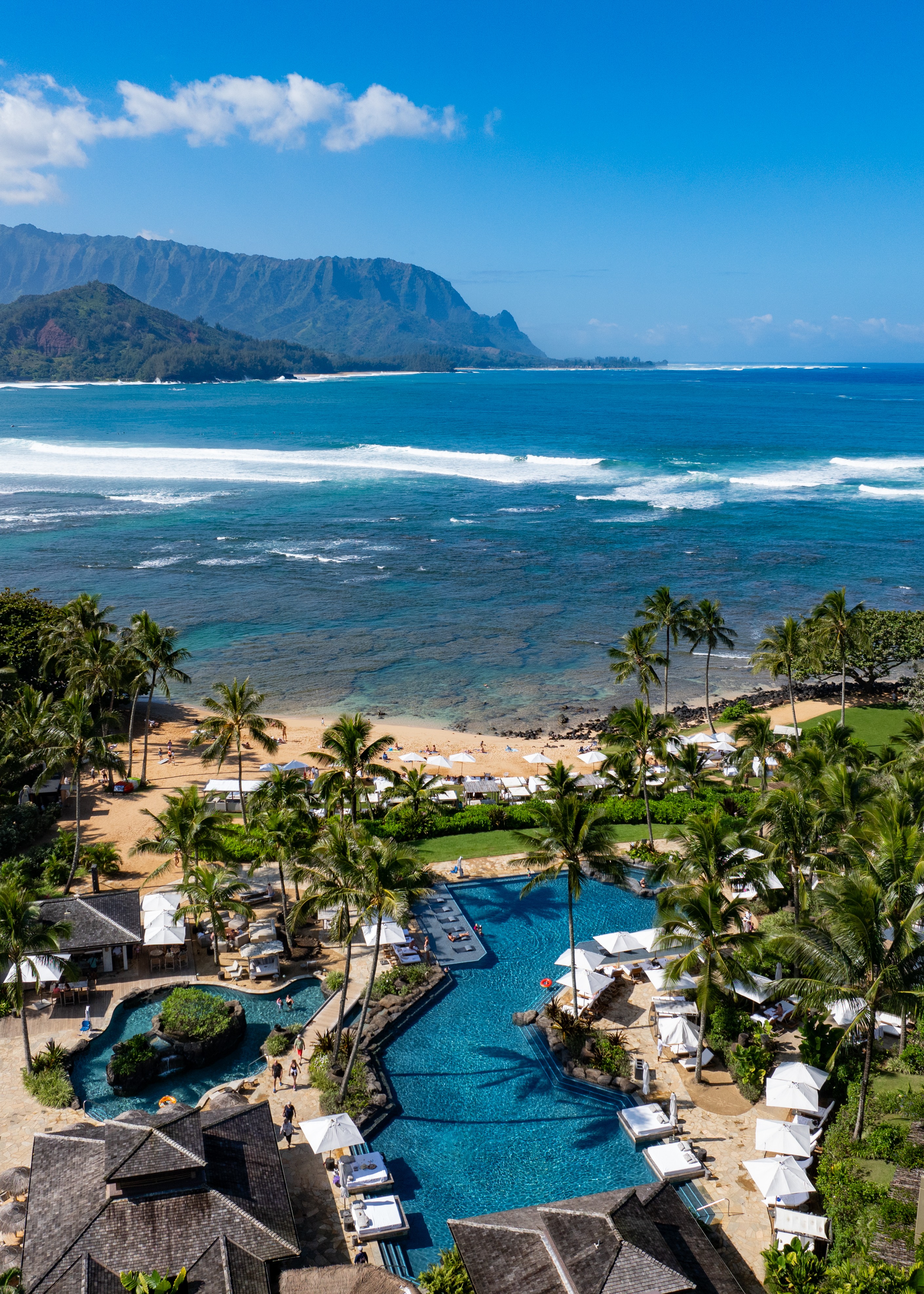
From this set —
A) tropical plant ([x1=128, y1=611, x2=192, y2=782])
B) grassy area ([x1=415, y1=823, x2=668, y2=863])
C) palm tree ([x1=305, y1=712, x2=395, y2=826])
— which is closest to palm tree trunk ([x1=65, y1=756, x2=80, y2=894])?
palm tree ([x1=305, y1=712, x2=395, y2=826])

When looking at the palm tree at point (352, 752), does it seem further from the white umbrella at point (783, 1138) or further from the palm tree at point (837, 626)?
the palm tree at point (837, 626)

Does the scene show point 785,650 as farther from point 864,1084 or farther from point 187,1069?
point 187,1069

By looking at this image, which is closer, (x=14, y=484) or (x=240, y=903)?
(x=240, y=903)

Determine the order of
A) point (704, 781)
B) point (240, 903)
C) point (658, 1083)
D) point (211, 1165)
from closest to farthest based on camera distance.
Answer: point (211, 1165) < point (658, 1083) < point (240, 903) < point (704, 781)

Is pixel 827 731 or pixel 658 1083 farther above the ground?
pixel 827 731

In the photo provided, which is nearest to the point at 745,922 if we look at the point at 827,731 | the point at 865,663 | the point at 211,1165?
the point at 827,731

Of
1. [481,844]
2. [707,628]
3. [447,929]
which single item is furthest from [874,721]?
[447,929]

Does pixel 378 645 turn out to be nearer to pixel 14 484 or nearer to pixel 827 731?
pixel 827 731
